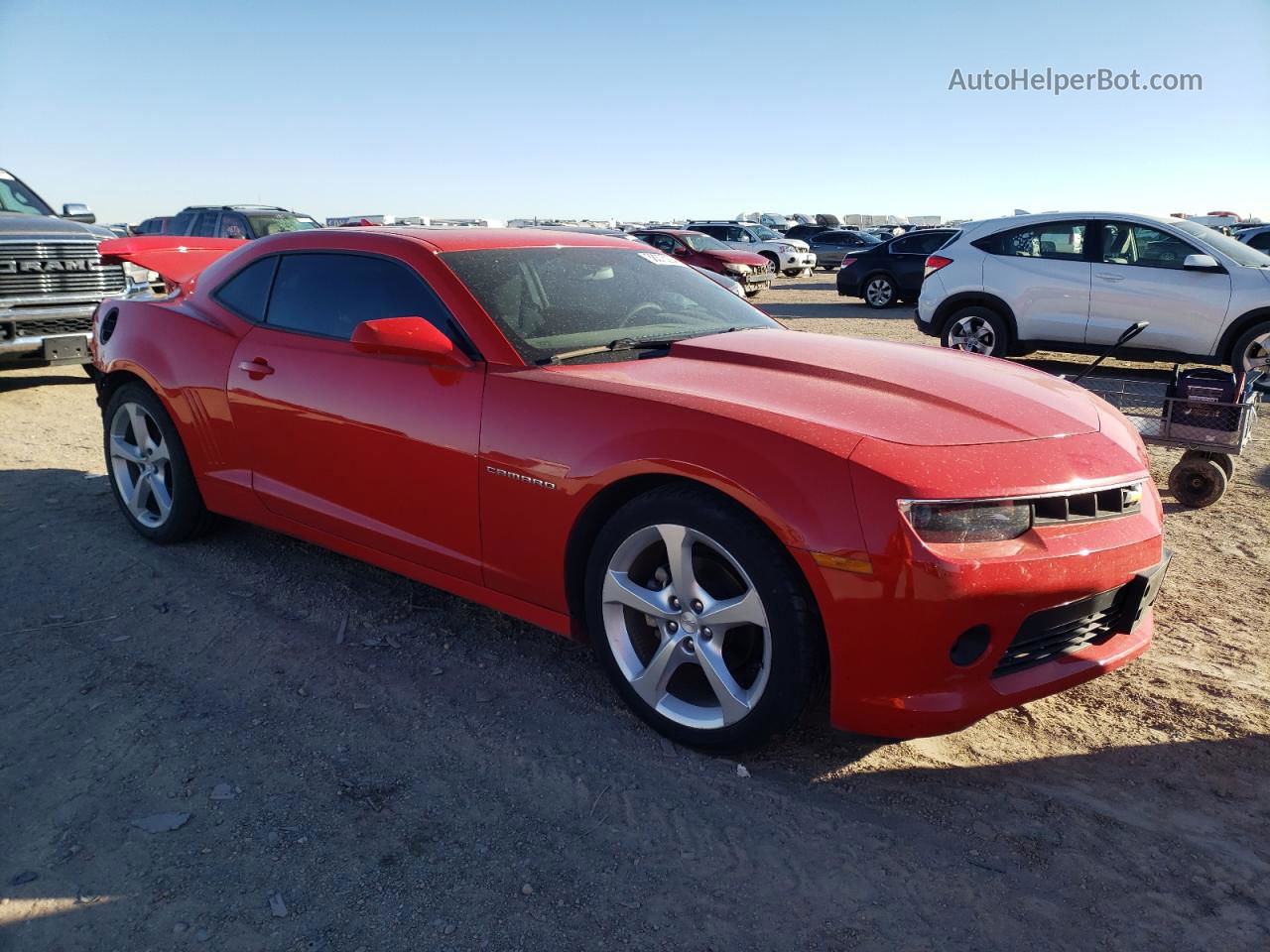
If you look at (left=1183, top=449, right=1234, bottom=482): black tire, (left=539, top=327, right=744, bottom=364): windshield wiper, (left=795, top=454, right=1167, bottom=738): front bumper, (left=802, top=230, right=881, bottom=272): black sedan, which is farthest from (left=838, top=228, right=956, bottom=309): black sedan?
(left=795, top=454, right=1167, bottom=738): front bumper

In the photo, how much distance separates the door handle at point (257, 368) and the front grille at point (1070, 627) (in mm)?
3086

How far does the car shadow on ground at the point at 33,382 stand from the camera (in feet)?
30.9

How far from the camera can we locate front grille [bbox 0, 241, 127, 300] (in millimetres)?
8680

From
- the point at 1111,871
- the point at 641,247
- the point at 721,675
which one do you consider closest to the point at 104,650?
the point at 721,675

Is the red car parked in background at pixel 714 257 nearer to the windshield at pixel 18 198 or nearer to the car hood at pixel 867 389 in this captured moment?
the windshield at pixel 18 198

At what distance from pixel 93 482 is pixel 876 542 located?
17.5 feet

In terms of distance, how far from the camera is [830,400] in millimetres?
Result: 2984

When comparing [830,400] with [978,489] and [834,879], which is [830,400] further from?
[834,879]

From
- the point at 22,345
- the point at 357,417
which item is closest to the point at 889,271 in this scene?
the point at 22,345

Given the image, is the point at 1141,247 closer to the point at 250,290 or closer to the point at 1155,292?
the point at 1155,292

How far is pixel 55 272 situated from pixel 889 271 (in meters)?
14.5

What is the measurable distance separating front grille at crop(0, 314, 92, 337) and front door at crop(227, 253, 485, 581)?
17.8 feet

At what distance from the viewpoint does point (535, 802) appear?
2758 mm

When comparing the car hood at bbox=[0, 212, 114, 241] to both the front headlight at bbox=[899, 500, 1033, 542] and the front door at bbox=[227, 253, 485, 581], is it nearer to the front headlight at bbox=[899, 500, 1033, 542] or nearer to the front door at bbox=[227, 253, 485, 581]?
the front door at bbox=[227, 253, 485, 581]
